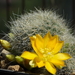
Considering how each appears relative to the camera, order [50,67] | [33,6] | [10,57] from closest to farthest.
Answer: [50,67] < [10,57] < [33,6]

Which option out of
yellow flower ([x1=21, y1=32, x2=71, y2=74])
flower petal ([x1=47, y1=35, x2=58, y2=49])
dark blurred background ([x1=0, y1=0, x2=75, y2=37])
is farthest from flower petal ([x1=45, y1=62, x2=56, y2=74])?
dark blurred background ([x1=0, y1=0, x2=75, y2=37])

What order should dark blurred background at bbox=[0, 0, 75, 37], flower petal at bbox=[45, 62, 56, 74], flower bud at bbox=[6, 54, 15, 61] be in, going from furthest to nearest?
dark blurred background at bbox=[0, 0, 75, 37] → flower bud at bbox=[6, 54, 15, 61] → flower petal at bbox=[45, 62, 56, 74]

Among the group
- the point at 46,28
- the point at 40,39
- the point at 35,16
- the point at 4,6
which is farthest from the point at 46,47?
the point at 4,6

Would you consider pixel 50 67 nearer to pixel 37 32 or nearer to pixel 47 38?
pixel 47 38

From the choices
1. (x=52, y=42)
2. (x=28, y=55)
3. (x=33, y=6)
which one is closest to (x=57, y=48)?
(x=52, y=42)

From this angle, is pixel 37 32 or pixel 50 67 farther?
pixel 37 32

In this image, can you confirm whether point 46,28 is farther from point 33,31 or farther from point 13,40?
point 13,40

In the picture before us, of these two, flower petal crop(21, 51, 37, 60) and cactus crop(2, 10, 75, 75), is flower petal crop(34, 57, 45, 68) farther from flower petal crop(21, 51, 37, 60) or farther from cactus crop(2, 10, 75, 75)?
cactus crop(2, 10, 75, 75)

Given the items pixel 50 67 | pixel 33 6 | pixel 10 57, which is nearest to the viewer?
pixel 50 67

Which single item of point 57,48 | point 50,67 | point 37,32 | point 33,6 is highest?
point 33,6
